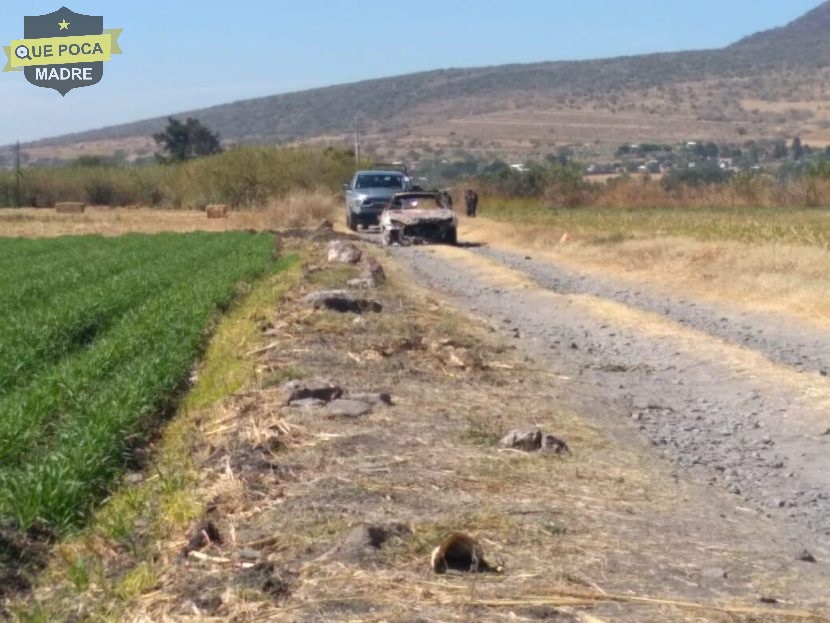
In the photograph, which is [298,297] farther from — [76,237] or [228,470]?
[76,237]

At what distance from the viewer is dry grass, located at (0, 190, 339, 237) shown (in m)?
44.3

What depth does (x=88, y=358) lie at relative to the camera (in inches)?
502

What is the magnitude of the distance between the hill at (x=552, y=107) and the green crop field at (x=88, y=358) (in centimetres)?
11729

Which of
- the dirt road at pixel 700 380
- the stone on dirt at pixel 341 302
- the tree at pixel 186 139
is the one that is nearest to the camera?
the dirt road at pixel 700 380

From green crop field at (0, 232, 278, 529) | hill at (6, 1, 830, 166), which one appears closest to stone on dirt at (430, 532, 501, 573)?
green crop field at (0, 232, 278, 529)

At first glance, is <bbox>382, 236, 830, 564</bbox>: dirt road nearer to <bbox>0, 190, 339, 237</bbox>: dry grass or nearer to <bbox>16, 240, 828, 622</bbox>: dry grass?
<bbox>16, 240, 828, 622</bbox>: dry grass

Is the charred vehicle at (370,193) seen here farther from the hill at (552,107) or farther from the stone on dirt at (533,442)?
the hill at (552,107)

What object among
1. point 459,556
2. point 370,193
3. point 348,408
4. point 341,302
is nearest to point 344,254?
point 341,302

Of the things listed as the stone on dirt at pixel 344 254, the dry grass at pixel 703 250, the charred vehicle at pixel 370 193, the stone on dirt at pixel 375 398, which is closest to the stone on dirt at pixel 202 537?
the stone on dirt at pixel 375 398

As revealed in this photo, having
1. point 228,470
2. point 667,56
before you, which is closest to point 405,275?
point 228,470

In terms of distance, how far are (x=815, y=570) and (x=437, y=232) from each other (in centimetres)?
2620

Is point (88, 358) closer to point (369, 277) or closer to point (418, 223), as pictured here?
point (369, 277)

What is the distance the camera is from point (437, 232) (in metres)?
32.7

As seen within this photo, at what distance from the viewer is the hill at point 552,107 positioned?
149750 millimetres
